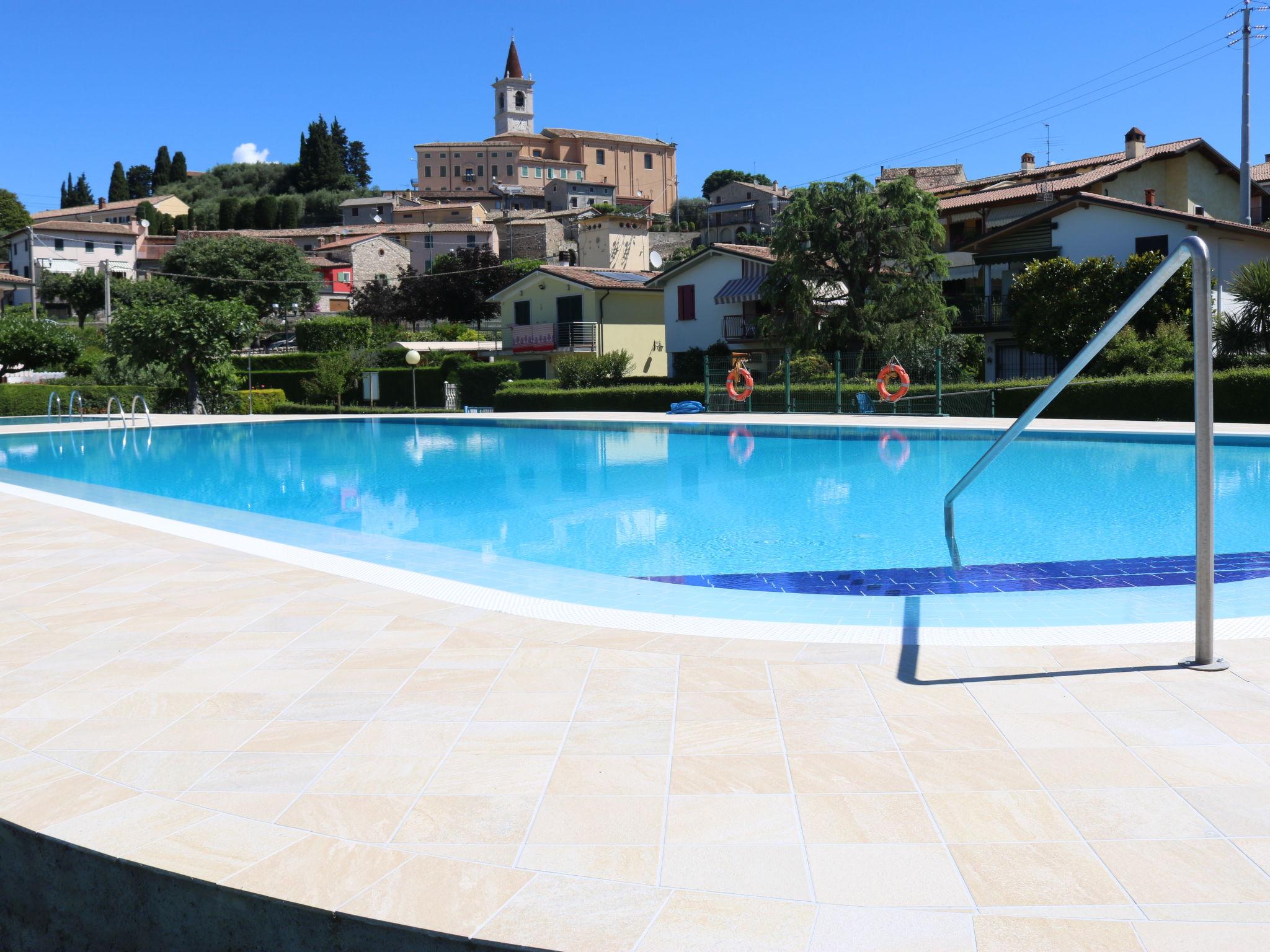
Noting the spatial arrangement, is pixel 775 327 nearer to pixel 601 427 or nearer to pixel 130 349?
pixel 601 427

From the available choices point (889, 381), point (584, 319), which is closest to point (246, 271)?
point (584, 319)

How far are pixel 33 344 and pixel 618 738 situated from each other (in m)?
35.6

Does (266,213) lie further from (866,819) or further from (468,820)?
(866,819)

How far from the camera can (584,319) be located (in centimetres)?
3988

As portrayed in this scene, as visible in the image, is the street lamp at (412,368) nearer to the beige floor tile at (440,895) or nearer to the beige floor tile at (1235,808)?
the beige floor tile at (440,895)

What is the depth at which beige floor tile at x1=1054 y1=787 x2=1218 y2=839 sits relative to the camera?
272 cm

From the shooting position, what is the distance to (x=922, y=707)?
3783mm

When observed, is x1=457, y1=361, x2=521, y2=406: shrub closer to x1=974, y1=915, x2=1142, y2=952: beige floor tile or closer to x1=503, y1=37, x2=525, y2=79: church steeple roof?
x1=974, y1=915, x2=1142, y2=952: beige floor tile

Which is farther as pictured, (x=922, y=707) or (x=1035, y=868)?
(x=922, y=707)

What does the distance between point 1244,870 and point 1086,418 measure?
19.6 metres

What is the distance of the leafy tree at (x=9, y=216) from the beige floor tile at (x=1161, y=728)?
100066mm

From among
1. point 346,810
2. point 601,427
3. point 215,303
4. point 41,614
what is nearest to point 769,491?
point 41,614

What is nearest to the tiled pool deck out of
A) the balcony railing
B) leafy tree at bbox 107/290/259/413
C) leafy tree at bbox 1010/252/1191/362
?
leafy tree at bbox 1010/252/1191/362

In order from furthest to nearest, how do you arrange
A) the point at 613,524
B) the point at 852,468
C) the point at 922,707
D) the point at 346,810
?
the point at 852,468 → the point at 613,524 → the point at 922,707 → the point at 346,810
